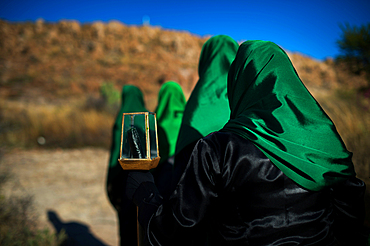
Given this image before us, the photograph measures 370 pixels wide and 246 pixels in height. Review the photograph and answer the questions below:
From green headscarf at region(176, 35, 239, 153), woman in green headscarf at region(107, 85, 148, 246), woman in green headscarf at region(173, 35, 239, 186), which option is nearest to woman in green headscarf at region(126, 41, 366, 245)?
woman in green headscarf at region(173, 35, 239, 186)

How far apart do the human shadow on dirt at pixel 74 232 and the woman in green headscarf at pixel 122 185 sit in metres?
0.95

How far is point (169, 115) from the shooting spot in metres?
2.97

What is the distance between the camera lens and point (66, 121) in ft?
28.0

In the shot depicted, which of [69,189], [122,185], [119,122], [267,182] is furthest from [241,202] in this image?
[69,189]

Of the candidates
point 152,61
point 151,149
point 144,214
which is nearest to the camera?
point 144,214

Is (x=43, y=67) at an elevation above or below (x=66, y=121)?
above

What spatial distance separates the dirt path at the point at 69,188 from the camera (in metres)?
3.71

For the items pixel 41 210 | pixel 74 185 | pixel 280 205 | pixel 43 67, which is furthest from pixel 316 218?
pixel 43 67

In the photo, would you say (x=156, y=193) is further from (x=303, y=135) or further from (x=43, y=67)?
(x=43, y=67)

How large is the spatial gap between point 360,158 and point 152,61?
3292 cm

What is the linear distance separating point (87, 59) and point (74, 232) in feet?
102

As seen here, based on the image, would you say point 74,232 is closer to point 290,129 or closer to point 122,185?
point 122,185

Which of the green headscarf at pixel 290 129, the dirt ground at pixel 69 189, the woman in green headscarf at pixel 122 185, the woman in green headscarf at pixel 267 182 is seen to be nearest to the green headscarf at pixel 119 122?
the woman in green headscarf at pixel 122 185

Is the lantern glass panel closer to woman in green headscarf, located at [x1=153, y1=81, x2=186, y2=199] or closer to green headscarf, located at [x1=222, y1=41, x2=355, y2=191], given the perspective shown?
green headscarf, located at [x1=222, y1=41, x2=355, y2=191]
